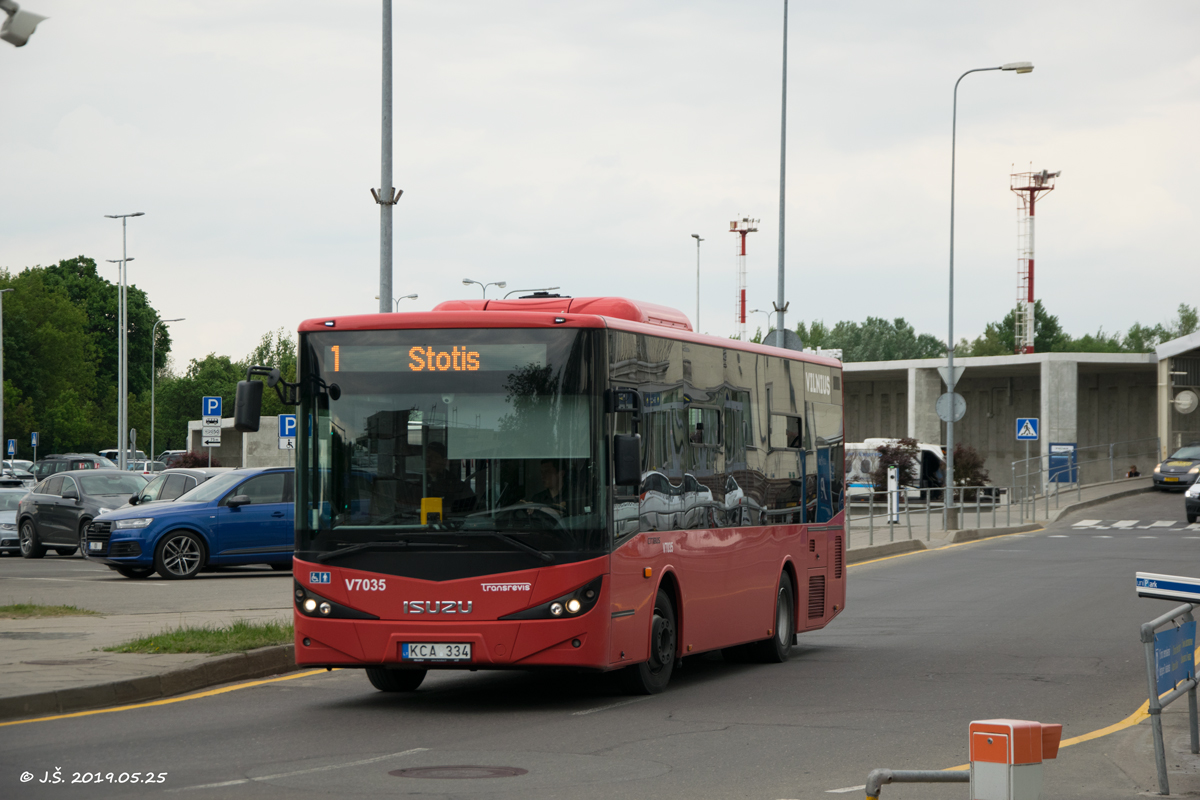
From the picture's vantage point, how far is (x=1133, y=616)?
1817 cm

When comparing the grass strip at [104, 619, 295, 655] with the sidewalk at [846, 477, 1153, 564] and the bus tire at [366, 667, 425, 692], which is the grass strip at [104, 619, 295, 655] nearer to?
the bus tire at [366, 667, 425, 692]

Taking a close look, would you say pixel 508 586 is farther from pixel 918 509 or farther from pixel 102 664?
pixel 918 509

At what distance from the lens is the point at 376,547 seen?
10.6 meters

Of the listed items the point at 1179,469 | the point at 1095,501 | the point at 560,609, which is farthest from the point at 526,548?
the point at 1179,469

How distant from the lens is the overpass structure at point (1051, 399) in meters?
57.3

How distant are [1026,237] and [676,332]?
212ft

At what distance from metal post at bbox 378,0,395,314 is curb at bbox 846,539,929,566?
1269cm

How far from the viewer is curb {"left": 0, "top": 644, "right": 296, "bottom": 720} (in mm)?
10281

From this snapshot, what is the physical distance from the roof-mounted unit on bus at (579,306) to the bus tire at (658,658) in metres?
2.18

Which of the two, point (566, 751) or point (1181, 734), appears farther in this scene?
point (1181, 734)

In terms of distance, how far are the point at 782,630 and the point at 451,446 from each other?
5.13 m

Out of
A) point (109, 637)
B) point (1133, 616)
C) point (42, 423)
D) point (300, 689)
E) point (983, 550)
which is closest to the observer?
point (300, 689)

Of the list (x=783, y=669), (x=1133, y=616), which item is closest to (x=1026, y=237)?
(x=1133, y=616)

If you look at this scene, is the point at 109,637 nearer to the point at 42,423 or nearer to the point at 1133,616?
the point at 1133,616
